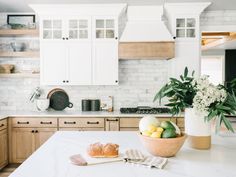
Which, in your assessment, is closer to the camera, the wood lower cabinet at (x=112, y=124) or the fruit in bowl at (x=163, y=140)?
the fruit in bowl at (x=163, y=140)

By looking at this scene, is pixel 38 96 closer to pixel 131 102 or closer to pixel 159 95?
pixel 131 102

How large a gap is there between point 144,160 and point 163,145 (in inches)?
6.2

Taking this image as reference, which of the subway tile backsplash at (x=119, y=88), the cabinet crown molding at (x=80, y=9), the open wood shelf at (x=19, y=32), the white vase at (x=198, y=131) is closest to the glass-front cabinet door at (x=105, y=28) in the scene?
the cabinet crown molding at (x=80, y=9)

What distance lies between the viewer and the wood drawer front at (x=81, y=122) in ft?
13.6

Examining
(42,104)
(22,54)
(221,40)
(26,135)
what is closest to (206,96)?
(26,135)

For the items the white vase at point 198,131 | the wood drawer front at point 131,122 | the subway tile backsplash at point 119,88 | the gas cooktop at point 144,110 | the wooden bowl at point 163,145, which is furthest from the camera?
the subway tile backsplash at point 119,88

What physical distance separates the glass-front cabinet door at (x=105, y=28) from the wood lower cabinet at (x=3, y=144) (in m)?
1.93

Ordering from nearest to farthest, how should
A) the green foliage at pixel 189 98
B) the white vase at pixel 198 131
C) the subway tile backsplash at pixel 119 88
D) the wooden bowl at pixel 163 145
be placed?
the wooden bowl at pixel 163 145 < the green foliage at pixel 189 98 < the white vase at pixel 198 131 < the subway tile backsplash at pixel 119 88

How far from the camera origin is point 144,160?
167cm

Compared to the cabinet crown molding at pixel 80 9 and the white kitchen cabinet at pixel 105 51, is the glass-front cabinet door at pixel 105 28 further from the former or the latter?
the cabinet crown molding at pixel 80 9

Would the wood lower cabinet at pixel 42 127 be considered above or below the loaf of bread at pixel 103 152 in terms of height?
below

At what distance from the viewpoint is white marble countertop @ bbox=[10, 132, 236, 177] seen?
1.47 m

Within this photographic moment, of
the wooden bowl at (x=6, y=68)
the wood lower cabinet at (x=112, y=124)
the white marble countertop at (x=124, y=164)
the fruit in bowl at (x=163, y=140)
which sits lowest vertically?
the wood lower cabinet at (x=112, y=124)

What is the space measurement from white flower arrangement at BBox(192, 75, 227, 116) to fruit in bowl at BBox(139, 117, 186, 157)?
0.78ft
